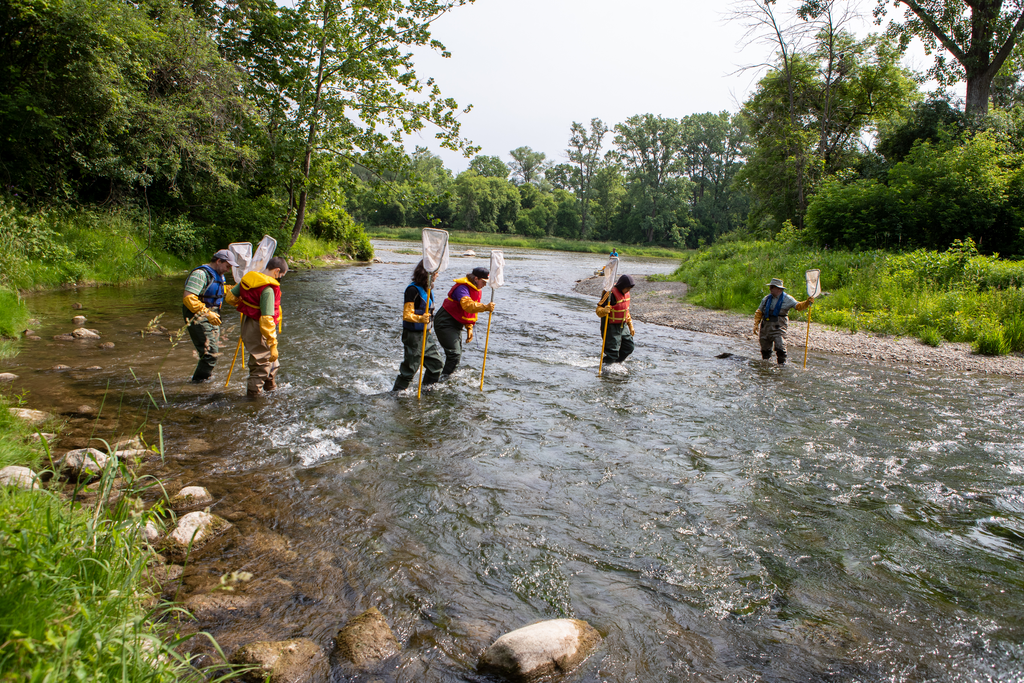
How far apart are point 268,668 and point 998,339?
1642 cm

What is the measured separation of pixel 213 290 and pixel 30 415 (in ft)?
9.83

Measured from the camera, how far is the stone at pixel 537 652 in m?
3.46

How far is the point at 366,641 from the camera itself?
364 centimetres

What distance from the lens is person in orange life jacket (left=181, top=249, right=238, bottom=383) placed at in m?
8.51

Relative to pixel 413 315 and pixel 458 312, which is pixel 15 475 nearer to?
pixel 413 315

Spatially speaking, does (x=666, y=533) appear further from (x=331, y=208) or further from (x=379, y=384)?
(x=331, y=208)

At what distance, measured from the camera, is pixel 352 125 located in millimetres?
25641

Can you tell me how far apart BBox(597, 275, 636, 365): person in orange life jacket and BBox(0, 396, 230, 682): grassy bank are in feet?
30.2

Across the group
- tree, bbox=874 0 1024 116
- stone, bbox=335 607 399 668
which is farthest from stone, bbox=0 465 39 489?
tree, bbox=874 0 1024 116

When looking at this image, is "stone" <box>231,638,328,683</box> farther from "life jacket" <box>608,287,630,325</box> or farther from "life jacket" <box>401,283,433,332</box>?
"life jacket" <box>608,287,630,325</box>

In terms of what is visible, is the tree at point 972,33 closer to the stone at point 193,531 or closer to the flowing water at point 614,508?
the flowing water at point 614,508

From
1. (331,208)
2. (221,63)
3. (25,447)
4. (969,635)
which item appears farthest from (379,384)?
(331,208)

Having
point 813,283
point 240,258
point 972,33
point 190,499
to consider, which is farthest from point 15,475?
point 972,33

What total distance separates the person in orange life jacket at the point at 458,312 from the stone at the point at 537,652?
222 inches
